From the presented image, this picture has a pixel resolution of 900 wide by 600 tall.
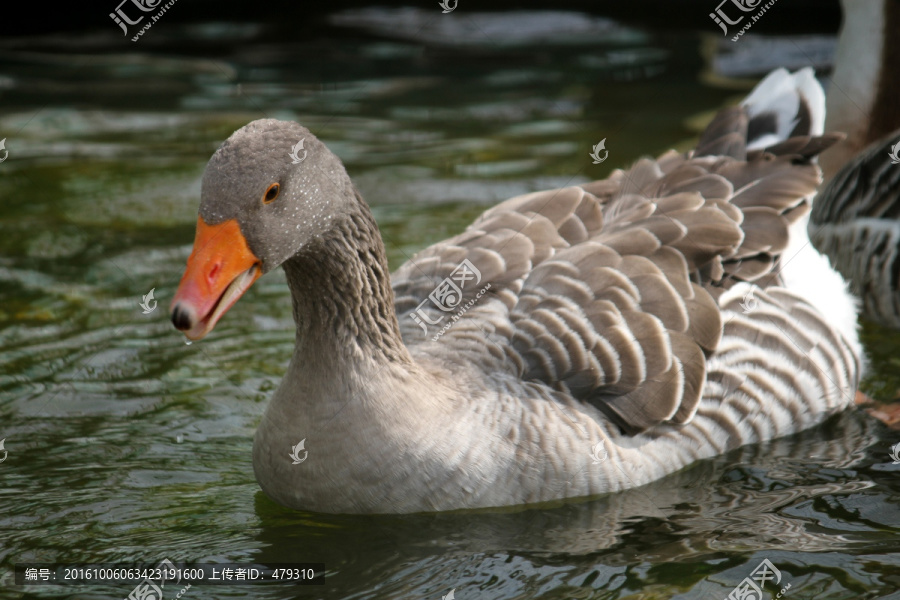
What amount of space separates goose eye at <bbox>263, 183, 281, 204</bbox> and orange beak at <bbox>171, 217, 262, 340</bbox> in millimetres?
183

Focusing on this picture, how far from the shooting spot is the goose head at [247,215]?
4410 millimetres

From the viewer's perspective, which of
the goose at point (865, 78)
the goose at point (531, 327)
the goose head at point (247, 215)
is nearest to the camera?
the goose head at point (247, 215)

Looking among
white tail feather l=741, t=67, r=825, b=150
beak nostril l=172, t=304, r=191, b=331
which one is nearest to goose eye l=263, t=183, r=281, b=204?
beak nostril l=172, t=304, r=191, b=331

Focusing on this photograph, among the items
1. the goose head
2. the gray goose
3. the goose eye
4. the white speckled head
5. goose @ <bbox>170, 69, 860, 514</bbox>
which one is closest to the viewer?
the goose head

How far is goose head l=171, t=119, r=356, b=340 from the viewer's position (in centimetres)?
441

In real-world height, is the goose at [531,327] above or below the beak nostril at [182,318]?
below

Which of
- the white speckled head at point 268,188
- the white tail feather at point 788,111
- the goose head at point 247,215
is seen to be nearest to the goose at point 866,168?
the white tail feather at point 788,111

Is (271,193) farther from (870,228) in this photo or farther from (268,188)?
(870,228)

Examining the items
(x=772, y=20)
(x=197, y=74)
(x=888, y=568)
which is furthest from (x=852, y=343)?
(x=197, y=74)

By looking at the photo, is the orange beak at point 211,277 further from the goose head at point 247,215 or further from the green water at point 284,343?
the green water at point 284,343

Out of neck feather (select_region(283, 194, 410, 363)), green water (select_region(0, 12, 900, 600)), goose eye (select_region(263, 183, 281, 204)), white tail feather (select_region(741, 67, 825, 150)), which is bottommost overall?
green water (select_region(0, 12, 900, 600))

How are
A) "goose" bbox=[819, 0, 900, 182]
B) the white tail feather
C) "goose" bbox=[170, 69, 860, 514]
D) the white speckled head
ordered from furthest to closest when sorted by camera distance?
"goose" bbox=[819, 0, 900, 182]
the white tail feather
"goose" bbox=[170, 69, 860, 514]
the white speckled head

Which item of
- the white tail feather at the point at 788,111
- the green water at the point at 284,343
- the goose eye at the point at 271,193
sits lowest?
the green water at the point at 284,343

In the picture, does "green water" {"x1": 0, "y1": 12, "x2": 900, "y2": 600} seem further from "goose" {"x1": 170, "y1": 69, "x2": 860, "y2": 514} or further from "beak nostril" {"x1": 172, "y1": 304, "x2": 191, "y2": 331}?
"beak nostril" {"x1": 172, "y1": 304, "x2": 191, "y2": 331}
